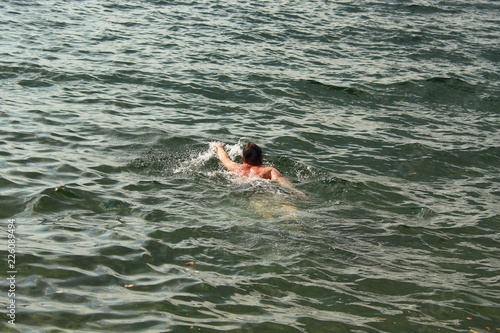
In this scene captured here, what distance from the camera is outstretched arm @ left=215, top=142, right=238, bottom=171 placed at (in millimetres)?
10180

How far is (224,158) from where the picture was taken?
10492 mm

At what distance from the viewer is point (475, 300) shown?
649 centimetres

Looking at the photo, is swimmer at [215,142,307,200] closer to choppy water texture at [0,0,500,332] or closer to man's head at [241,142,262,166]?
man's head at [241,142,262,166]

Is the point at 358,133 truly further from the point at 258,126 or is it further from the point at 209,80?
the point at 209,80

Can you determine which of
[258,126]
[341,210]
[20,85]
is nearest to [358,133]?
[258,126]

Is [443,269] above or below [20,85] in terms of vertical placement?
below

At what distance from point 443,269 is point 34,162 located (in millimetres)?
6801

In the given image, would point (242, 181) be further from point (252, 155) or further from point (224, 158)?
point (224, 158)

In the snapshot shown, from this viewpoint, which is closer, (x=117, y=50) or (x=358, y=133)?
(x=358, y=133)

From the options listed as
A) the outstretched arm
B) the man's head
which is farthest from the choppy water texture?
the man's head

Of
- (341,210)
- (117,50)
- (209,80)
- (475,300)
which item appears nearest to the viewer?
(475,300)

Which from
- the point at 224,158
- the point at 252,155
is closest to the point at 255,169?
the point at 252,155

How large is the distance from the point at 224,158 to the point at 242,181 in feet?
3.29

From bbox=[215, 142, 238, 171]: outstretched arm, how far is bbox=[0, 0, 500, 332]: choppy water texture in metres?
0.23
